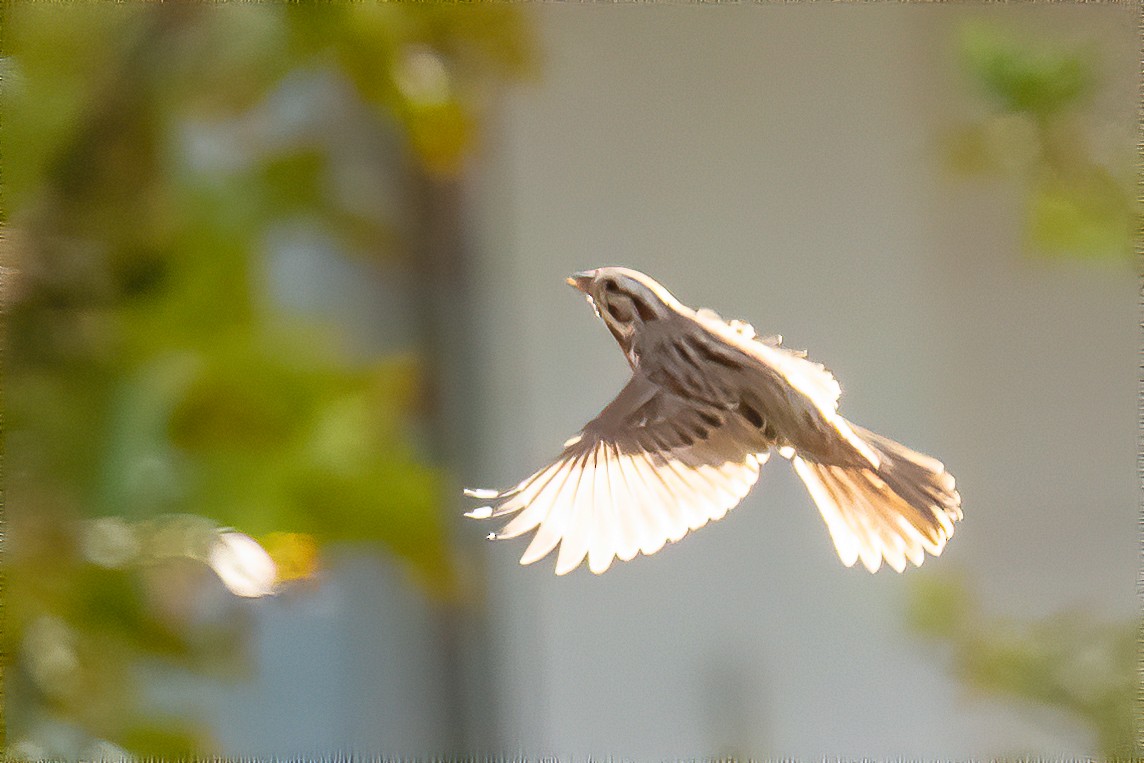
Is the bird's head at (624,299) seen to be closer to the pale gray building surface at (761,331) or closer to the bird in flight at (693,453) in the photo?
the bird in flight at (693,453)

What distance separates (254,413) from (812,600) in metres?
0.46

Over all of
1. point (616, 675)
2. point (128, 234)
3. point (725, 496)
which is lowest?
point (725, 496)

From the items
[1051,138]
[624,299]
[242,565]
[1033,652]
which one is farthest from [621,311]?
[1033,652]

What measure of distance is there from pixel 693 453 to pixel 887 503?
57 mm

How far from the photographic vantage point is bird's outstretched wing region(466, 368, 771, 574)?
0.82 feet

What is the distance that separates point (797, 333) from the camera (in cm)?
68

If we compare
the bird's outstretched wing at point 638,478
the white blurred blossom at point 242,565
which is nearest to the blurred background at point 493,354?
the white blurred blossom at point 242,565

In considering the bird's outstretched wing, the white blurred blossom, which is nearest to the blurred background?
the white blurred blossom

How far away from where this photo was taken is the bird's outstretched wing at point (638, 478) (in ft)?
0.82

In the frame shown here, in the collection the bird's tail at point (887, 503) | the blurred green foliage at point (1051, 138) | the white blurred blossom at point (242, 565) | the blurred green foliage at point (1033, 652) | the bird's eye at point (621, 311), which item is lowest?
the bird's tail at point (887, 503)

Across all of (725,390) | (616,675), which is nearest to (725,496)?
(725,390)

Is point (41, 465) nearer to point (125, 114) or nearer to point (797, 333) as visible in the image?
point (125, 114)

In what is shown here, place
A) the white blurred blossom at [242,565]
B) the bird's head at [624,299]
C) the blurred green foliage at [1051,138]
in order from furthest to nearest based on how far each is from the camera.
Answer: the blurred green foliage at [1051,138]
the white blurred blossom at [242,565]
the bird's head at [624,299]

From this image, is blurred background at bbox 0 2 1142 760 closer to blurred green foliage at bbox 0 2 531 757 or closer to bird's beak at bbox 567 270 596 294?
blurred green foliage at bbox 0 2 531 757
